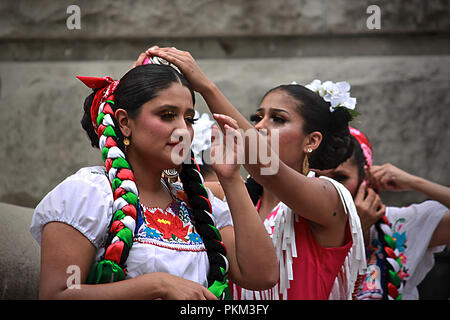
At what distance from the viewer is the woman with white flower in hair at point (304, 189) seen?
8.50ft

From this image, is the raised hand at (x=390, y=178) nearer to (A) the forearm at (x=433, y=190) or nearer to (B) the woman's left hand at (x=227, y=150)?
(A) the forearm at (x=433, y=190)

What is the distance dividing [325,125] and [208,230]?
119 cm

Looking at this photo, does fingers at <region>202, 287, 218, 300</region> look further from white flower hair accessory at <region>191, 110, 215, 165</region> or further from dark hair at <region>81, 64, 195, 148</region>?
white flower hair accessory at <region>191, 110, 215, 165</region>

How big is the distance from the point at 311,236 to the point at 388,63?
1621 millimetres

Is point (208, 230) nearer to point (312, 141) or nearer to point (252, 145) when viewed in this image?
point (252, 145)

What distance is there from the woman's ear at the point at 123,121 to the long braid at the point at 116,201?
0.02 m

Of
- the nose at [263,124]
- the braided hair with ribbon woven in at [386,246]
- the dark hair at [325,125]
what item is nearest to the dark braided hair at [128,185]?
the nose at [263,124]

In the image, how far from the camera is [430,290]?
3975mm

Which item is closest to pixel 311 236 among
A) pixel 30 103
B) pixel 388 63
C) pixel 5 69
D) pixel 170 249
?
pixel 170 249

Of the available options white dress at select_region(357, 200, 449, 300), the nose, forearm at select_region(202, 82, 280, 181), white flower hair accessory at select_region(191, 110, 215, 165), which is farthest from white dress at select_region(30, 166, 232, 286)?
white dress at select_region(357, 200, 449, 300)

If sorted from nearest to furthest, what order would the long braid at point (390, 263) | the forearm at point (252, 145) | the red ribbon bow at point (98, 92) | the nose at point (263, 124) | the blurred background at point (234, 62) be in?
the red ribbon bow at point (98, 92) → the forearm at point (252, 145) → the nose at point (263, 124) → the long braid at point (390, 263) → the blurred background at point (234, 62)

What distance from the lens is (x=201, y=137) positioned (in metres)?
3.59
